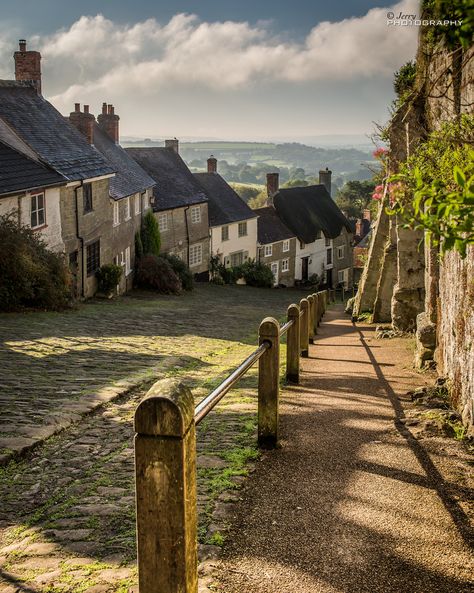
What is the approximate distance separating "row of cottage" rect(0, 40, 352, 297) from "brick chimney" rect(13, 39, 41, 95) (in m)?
0.04

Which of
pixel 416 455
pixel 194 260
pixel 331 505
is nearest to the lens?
pixel 331 505

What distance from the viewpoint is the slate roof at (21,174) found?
20031mm

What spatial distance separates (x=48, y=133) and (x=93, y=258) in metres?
5.36

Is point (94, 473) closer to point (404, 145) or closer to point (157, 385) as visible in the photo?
point (157, 385)

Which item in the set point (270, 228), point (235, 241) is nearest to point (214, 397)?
point (235, 241)

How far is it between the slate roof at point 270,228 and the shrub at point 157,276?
1725cm

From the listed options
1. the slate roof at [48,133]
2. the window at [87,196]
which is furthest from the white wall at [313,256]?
the window at [87,196]

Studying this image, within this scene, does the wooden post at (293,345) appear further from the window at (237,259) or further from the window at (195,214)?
the window at (237,259)

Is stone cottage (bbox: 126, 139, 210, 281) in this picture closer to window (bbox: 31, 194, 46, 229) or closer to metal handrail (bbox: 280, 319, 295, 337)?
window (bbox: 31, 194, 46, 229)

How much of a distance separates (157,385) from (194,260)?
40303 mm

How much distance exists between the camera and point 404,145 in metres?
18.8

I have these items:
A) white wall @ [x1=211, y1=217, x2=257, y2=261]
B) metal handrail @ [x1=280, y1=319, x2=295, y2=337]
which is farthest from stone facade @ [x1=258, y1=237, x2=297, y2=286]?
metal handrail @ [x1=280, y1=319, x2=295, y2=337]

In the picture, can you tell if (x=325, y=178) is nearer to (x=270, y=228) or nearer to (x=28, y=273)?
(x=270, y=228)

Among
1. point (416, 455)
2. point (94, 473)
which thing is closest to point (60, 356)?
point (94, 473)
